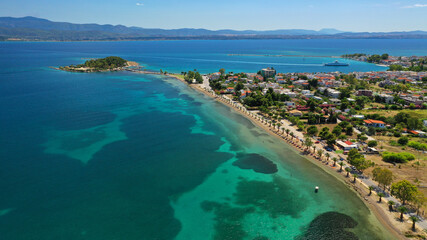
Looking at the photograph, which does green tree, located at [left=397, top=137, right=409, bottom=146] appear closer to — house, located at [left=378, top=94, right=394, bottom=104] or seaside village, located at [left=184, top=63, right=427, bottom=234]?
seaside village, located at [left=184, top=63, right=427, bottom=234]

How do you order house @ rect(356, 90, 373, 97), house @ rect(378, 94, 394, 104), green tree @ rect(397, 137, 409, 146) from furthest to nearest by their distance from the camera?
house @ rect(356, 90, 373, 97) → house @ rect(378, 94, 394, 104) → green tree @ rect(397, 137, 409, 146)

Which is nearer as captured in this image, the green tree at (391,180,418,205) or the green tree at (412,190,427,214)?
the green tree at (412,190,427,214)

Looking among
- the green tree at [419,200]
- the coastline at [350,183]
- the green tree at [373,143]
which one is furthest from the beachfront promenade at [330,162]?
the green tree at [373,143]

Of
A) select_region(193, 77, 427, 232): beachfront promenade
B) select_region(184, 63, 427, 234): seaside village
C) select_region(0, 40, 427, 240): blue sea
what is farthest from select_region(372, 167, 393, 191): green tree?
select_region(0, 40, 427, 240): blue sea

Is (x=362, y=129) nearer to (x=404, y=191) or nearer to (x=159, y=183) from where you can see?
(x=404, y=191)

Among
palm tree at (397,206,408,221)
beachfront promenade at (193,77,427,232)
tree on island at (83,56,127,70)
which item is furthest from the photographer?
tree on island at (83,56,127,70)

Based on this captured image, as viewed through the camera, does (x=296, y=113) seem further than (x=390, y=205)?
Yes

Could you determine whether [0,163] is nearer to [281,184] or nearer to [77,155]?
[77,155]

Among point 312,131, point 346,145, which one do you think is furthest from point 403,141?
point 312,131

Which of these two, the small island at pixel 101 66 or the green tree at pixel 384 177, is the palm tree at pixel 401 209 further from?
the small island at pixel 101 66
